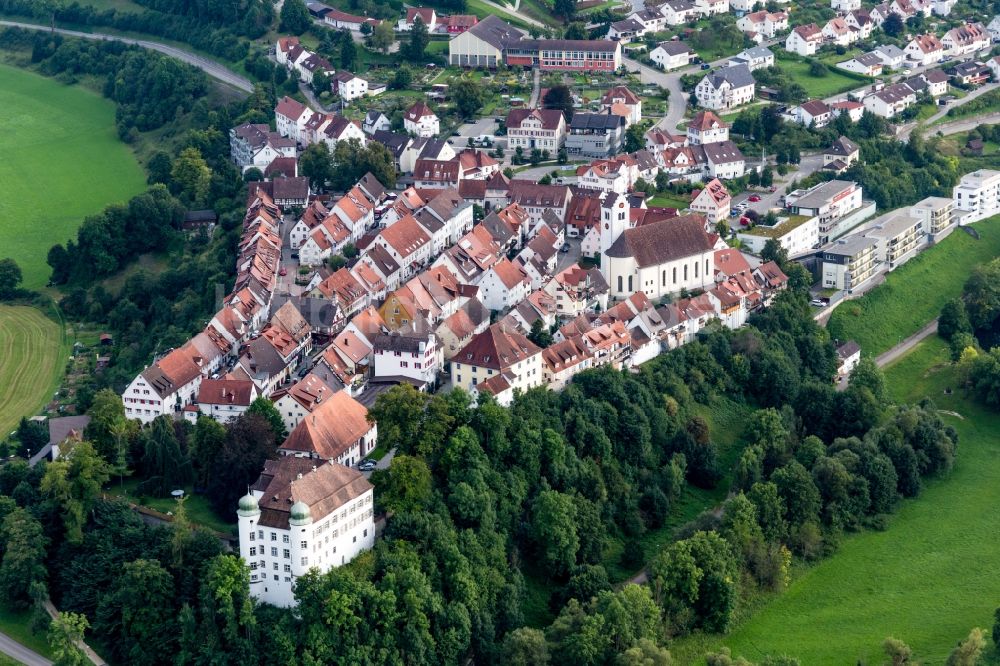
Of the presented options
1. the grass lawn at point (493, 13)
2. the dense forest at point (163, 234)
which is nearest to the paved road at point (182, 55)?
the dense forest at point (163, 234)

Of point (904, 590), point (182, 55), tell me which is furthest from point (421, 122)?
point (904, 590)

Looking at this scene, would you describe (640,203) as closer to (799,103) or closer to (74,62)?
(799,103)

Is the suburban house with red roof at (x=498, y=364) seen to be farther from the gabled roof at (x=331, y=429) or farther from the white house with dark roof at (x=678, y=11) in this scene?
the white house with dark roof at (x=678, y=11)

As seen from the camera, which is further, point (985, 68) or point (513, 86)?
point (985, 68)

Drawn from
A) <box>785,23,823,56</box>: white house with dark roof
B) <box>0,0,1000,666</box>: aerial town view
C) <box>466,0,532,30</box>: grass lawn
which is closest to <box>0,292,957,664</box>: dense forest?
<box>0,0,1000,666</box>: aerial town view

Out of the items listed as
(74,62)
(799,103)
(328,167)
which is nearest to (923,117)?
(799,103)

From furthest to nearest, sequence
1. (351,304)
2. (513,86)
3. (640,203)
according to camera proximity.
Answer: (513,86)
(640,203)
(351,304)

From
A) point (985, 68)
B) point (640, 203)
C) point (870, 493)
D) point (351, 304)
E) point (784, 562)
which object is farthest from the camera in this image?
point (985, 68)
